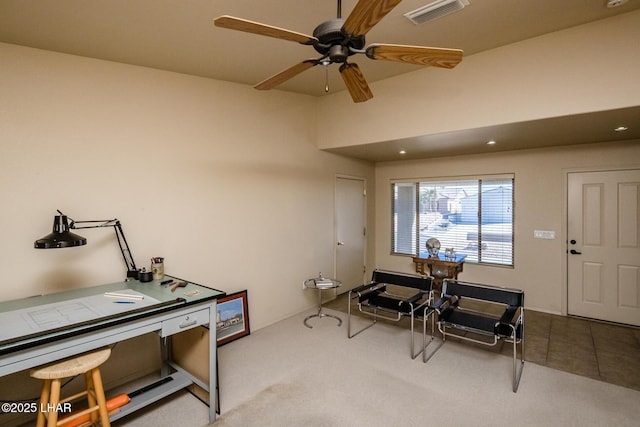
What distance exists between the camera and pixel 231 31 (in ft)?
7.86

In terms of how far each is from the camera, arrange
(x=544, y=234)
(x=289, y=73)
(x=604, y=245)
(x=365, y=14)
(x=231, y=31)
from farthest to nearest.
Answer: (x=544, y=234)
(x=604, y=245)
(x=231, y=31)
(x=289, y=73)
(x=365, y=14)

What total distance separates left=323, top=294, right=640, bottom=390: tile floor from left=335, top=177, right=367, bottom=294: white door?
1365mm

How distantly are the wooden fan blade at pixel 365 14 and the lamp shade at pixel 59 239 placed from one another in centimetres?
207

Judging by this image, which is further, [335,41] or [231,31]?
[231,31]

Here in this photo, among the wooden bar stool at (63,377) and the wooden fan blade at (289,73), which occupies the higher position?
the wooden fan blade at (289,73)

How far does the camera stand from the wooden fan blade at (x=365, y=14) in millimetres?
1268

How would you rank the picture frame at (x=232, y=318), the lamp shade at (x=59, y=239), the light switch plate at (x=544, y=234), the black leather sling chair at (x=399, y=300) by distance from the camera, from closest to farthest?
the lamp shade at (x=59, y=239) < the black leather sling chair at (x=399, y=300) < the picture frame at (x=232, y=318) < the light switch plate at (x=544, y=234)

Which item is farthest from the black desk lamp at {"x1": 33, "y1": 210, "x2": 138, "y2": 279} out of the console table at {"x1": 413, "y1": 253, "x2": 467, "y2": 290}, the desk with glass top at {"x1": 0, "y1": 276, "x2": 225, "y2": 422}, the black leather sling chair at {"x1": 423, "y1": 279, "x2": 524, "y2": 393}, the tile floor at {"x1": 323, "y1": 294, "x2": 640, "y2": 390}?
the console table at {"x1": 413, "y1": 253, "x2": 467, "y2": 290}

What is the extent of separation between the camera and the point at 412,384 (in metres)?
2.67

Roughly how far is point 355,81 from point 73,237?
2.12 m

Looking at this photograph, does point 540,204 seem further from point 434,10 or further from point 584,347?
point 434,10

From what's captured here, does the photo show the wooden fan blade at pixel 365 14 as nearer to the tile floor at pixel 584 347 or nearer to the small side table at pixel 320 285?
the small side table at pixel 320 285

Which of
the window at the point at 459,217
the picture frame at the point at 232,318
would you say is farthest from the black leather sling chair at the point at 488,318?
the picture frame at the point at 232,318

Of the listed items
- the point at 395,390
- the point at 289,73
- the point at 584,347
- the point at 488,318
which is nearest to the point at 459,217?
the point at 584,347
